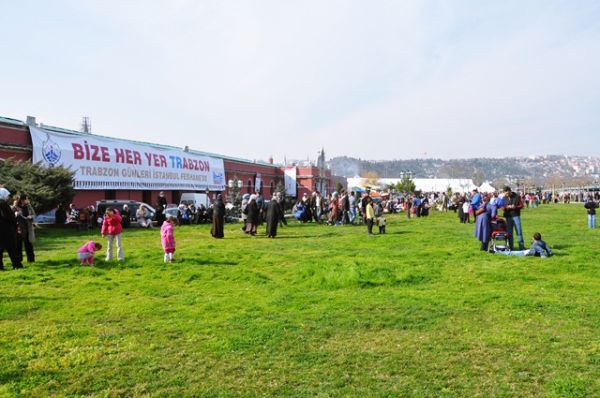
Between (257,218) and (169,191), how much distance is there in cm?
2176

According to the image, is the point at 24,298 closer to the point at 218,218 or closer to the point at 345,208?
the point at 218,218

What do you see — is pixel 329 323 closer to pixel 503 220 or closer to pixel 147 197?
pixel 503 220

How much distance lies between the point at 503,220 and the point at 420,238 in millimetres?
3633

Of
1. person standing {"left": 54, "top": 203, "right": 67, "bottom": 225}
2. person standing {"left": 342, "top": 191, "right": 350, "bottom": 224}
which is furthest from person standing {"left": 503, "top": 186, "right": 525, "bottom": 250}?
person standing {"left": 54, "top": 203, "right": 67, "bottom": 225}

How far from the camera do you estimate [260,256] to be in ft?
42.5

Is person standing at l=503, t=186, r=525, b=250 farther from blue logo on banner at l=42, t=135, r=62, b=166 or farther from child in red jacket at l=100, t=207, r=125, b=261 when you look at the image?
blue logo on banner at l=42, t=135, r=62, b=166

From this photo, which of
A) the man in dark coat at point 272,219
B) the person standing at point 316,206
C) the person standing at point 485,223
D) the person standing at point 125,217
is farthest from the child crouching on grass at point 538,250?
the person standing at point 125,217

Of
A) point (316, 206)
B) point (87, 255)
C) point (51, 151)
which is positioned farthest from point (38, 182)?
point (316, 206)

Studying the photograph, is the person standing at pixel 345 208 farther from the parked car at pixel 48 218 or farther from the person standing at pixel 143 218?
the parked car at pixel 48 218

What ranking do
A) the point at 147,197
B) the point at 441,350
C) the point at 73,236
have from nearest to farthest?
1. the point at 441,350
2. the point at 73,236
3. the point at 147,197

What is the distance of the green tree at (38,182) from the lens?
21219mm

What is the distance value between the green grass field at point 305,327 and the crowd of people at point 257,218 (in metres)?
0.70

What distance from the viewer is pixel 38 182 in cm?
2214

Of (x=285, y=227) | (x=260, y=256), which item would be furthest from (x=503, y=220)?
(x=285, y=227)
